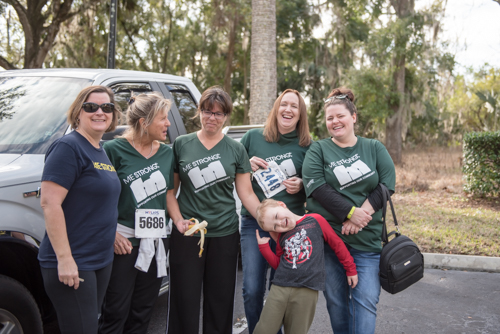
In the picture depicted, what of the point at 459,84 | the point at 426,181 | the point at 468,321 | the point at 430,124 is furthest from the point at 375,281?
the point at 459,84

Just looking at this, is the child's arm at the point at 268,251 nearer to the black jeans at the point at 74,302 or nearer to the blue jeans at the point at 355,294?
the blue jeans at the point at 355,294

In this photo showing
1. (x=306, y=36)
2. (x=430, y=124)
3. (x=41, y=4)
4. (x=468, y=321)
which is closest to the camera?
(x=468, y=321)

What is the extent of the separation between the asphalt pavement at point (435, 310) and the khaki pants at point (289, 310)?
51.4 inches

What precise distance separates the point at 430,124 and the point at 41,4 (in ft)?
75.0

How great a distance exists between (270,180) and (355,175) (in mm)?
666

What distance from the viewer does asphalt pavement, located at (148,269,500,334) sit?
421 centimetres

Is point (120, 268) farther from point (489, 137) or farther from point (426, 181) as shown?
point (426, 181)

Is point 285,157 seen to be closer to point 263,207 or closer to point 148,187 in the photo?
point 263,207

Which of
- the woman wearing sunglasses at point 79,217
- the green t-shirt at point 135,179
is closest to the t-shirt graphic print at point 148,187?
the green t-shirt at point 135,179

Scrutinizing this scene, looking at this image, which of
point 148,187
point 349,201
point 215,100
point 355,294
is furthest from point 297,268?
point 215,100

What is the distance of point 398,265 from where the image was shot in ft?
9.60

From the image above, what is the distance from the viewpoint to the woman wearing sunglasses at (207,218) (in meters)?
3.08

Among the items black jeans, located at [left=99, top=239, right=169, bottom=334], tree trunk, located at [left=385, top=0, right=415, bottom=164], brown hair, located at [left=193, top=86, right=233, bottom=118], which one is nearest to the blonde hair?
brown hair, located at [left=193, top=86, right=233, bottom=118]

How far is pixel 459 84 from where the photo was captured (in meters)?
40.3
